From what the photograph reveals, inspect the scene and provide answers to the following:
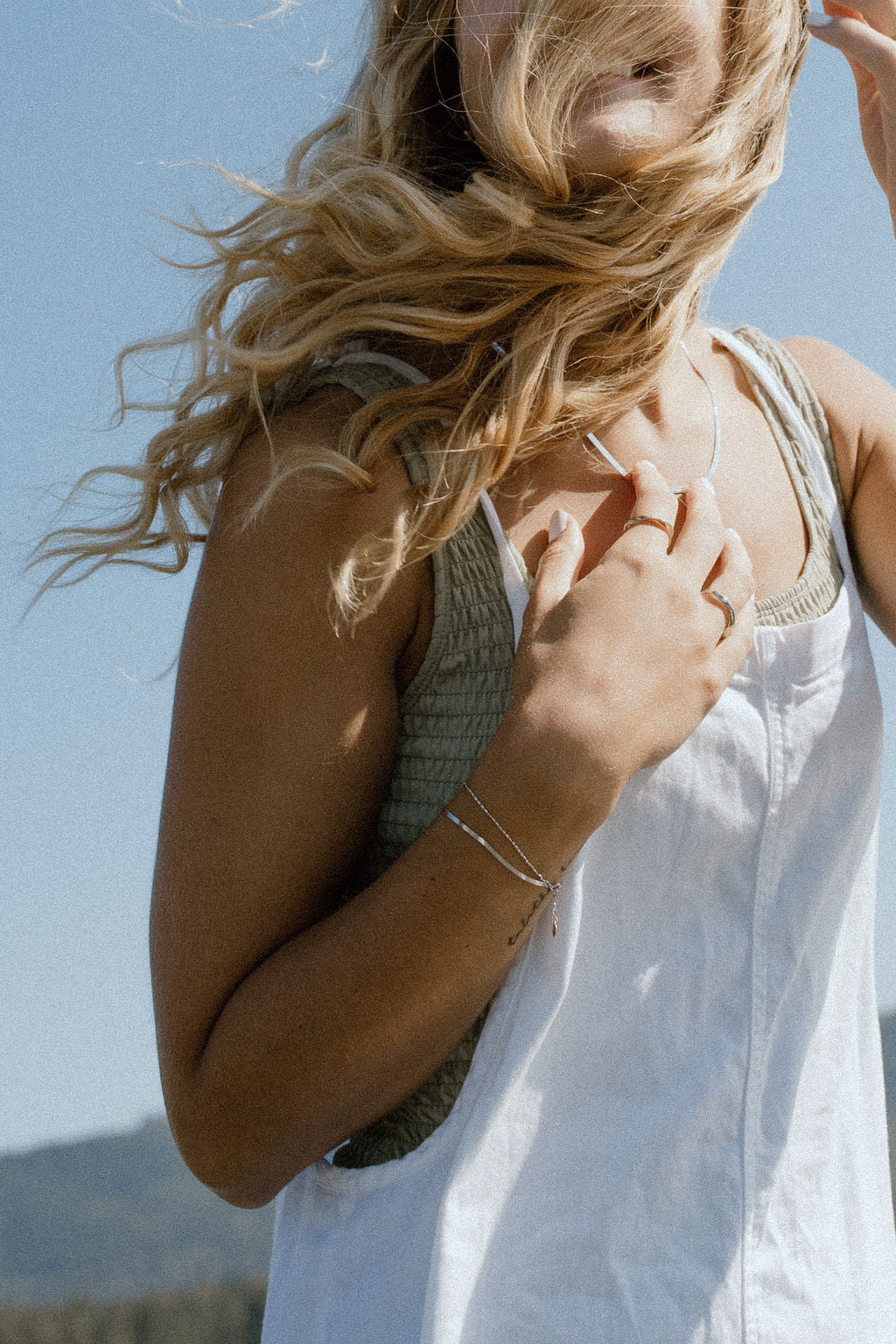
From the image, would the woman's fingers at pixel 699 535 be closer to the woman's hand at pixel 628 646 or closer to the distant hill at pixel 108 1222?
the woman's hand at pixel 628 646

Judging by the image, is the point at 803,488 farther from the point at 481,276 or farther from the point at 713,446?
the point at 481,276

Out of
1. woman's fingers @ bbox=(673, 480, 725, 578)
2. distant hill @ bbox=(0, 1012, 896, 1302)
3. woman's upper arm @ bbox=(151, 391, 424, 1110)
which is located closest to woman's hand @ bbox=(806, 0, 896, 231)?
woman's fingers @ bbox=(673, 480, 725, 578)

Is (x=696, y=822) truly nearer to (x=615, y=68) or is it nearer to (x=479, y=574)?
(x=479, y=574)

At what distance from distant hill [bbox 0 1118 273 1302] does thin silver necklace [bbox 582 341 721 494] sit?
5566 mm

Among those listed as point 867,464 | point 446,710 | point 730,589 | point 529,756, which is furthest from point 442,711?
point 867,464

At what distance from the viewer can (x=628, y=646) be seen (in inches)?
32.4

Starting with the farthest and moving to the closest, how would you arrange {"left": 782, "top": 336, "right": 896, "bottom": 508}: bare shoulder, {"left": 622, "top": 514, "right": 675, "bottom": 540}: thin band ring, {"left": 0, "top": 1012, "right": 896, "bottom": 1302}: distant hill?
{"left": 0, "top": 1012, "right": 896, "bottom": 1302}: distant hill
{"left": 782, "top": 336, "right": 896, "bottom": 508}: bare shoulder
{"left": 622, "top": 514, "right": 675, "bottom": 540}: thin band ring

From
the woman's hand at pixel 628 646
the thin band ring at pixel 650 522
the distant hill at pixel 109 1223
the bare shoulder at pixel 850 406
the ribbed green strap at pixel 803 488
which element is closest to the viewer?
the woman's hand at pixel 628 646

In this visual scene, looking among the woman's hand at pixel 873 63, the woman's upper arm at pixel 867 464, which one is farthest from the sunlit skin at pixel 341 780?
the woman's hand at pixel 873 63

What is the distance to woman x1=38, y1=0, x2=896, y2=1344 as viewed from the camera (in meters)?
0.81

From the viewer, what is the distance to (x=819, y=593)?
3.38 ft

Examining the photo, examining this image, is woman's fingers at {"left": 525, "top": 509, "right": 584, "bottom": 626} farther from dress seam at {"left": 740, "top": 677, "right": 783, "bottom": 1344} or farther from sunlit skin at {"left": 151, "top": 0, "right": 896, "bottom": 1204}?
dress seam at {"left": 740, "top": 677, "right": 783, "bottom": 1344}

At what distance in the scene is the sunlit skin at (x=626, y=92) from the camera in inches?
38.2

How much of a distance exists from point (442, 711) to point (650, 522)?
0.22 m
